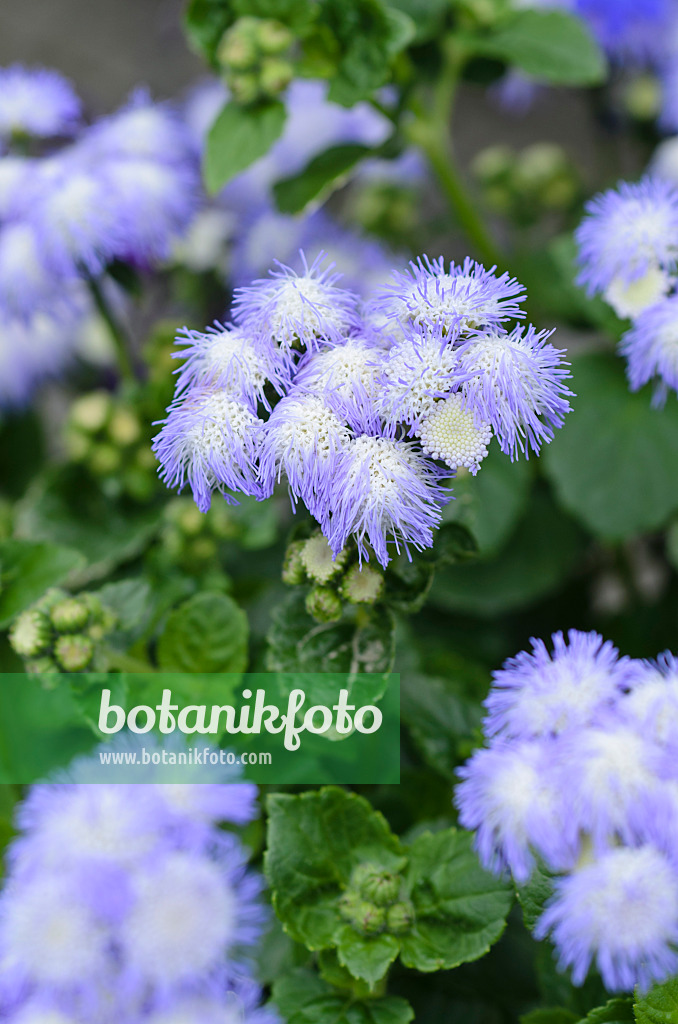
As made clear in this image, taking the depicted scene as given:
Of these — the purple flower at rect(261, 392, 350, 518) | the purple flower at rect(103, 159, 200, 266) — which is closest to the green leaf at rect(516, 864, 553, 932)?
the purple flower at rect(261, 392, 350, 518)

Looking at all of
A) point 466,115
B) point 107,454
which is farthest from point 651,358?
point 466,115

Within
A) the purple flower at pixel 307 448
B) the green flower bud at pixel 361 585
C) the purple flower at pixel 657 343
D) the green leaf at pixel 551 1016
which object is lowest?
the green leaf at pixel 551 1016

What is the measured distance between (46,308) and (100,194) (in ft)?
0.52

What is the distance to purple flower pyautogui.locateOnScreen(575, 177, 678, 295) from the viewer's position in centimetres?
79

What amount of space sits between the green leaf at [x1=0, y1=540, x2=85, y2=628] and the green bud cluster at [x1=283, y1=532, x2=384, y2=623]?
0.88ft

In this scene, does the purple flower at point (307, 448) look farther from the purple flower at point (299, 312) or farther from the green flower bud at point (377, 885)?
the green flower bud at point (377, 885)

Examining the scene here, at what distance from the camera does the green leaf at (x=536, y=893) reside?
0.61m

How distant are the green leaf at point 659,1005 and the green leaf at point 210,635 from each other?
407 millimetres

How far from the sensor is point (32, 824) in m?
0.58

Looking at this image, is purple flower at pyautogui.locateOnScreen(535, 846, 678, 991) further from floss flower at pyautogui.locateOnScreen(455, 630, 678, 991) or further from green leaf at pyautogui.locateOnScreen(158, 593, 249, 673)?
green leaf at pyautogui.locateOnScreen(158, 593, 249, 673)

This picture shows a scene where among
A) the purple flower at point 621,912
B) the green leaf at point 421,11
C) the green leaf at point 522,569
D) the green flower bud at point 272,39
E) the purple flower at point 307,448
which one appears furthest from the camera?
the green leaf at point 522,569

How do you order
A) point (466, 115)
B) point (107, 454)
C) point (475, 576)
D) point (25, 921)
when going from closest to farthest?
point (25, 921), point (107, 454), point (475, 576), point (466, 115)

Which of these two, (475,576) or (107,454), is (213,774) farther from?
(475,576)

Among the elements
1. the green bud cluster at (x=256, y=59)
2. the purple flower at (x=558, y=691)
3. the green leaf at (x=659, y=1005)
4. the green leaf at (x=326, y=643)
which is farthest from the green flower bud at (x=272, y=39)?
the green leaf at (x=659, y=1005)
